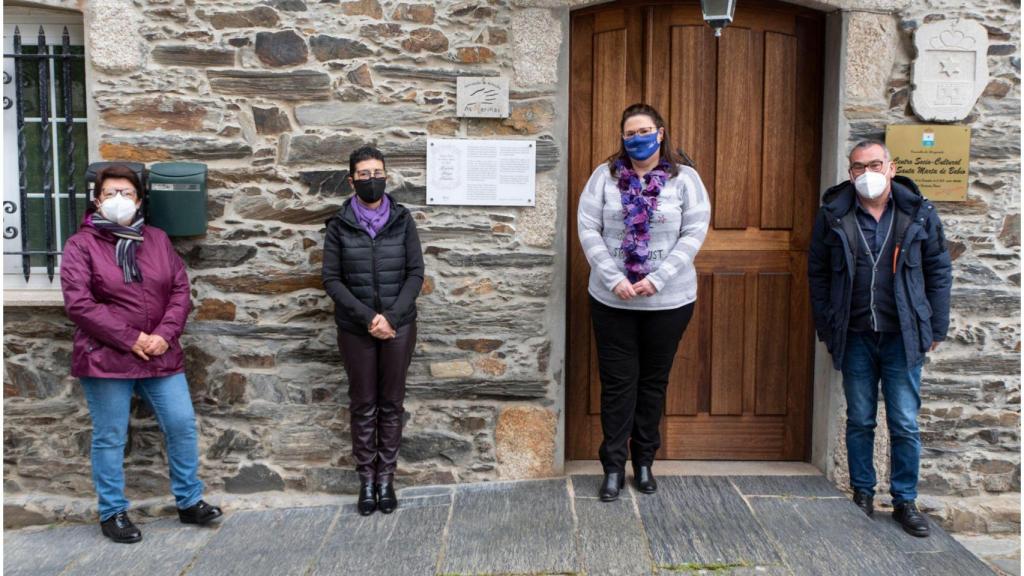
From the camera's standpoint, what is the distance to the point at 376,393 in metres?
3.96

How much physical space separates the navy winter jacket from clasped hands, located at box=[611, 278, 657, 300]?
856mm

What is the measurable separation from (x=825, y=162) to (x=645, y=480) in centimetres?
183

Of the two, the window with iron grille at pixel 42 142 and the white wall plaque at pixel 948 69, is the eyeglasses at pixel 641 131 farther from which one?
the window with iron grille at pixel 42 142

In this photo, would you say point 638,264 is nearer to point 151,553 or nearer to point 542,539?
point 542,539

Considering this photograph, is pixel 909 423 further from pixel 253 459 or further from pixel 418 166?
pixel 253 459

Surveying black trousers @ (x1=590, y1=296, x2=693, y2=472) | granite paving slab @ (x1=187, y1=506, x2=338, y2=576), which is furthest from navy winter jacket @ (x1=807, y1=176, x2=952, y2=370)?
granite paving slab @ (x1=187, y1=506, x2=338, y2=576)

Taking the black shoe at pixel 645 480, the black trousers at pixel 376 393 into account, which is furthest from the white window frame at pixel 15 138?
the black shoe at pixel 645 480

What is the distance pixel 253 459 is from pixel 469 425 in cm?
109

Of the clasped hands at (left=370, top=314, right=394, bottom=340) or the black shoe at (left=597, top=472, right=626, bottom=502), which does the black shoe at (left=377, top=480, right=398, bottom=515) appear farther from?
the black shoe at (left=597, top=472, right=626, bottom=502)

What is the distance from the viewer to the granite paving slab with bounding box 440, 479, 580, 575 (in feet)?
11.3

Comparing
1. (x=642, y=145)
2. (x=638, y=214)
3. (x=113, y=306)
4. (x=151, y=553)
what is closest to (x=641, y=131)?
(x=642, y=145)

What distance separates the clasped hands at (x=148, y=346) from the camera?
3641 millimetres

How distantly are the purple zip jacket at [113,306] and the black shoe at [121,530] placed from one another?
0.69 meters

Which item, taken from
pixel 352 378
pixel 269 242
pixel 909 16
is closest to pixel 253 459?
pixel 352 378
